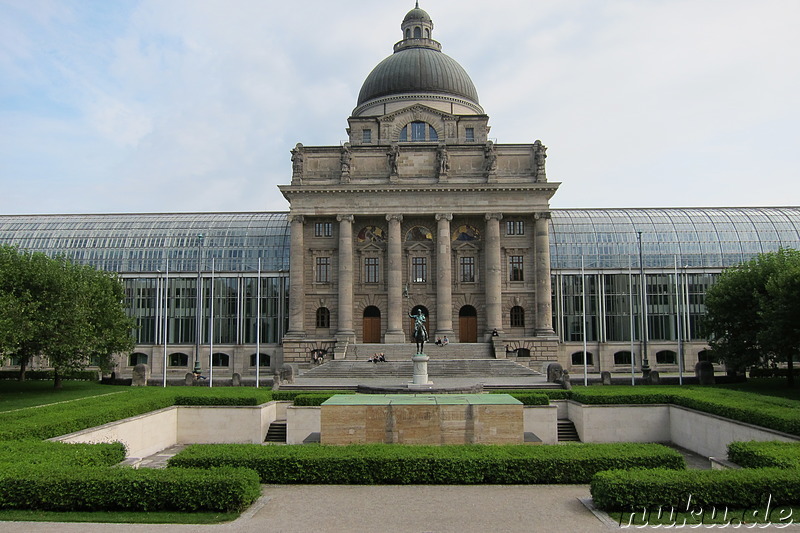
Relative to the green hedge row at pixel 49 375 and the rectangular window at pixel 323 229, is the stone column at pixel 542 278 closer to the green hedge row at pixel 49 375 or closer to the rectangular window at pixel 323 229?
the rectangular window at pixel 323 229

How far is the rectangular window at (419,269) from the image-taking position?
71250 millimetres

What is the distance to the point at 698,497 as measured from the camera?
700 inches

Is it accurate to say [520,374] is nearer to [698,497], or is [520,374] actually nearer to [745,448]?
[745,448]

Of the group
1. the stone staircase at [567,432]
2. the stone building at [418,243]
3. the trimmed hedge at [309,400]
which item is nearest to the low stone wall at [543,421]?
the stone staircase at [567,432]

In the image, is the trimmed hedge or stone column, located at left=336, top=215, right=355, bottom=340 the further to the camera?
stone column, located at left=336, top=215, right=355, bottom=340

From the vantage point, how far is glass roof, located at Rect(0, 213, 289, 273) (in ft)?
255

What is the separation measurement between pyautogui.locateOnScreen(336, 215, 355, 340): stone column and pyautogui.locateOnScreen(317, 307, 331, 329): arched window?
2.87 m

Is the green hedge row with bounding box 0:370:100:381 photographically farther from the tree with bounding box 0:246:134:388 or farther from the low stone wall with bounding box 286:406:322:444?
the low stone wall with bounding box 286:406:322:444

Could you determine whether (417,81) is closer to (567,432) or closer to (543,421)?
(567,432)

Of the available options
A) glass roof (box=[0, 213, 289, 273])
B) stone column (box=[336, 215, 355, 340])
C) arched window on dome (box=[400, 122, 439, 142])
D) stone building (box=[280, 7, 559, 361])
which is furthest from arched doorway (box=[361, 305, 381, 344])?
arched window on dome (box=[400, 122, 439, 142])

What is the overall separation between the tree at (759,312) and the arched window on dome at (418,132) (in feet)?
115

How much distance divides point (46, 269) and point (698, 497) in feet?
142

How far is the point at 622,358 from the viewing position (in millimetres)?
74688

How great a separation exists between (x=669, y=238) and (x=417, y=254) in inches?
1187
